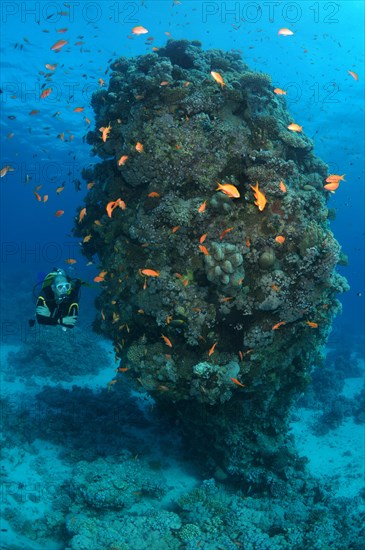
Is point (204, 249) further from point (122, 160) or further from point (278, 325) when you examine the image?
point (122, 160)

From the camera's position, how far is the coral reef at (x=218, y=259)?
7.48 metres

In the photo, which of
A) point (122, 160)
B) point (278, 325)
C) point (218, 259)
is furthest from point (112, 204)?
point (278, 325)

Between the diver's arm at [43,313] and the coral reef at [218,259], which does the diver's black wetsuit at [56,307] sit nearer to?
the diver's arm at [43,313]

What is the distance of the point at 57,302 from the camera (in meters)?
6.33

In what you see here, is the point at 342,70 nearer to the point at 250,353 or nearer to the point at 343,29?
the point at 343,29

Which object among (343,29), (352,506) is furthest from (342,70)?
(352,506)

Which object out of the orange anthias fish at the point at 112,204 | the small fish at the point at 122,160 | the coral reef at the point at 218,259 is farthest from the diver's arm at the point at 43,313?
the small fish at the point at 122,160

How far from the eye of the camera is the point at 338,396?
20.0 meters

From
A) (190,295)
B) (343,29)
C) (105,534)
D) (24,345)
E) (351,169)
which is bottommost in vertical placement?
(105,534)

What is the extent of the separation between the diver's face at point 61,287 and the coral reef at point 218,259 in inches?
77.7

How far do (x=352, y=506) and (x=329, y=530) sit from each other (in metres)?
3.76

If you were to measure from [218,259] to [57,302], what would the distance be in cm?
321

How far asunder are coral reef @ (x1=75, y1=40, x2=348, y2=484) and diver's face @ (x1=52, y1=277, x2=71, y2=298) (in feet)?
6.47

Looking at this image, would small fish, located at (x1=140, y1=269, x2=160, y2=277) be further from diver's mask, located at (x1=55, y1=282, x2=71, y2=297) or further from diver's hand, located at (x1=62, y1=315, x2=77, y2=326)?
diver's hand, located at (x1=62, y1=315, x2=77, y2=326)
